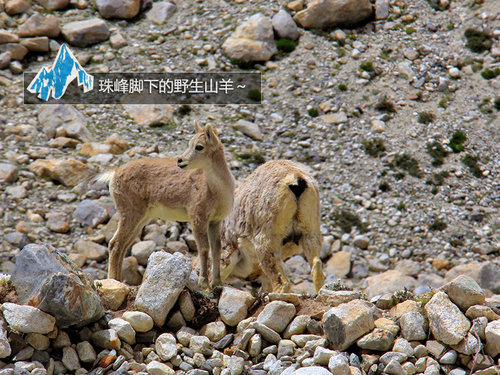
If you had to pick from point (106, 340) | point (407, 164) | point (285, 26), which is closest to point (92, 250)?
point (106, 340)

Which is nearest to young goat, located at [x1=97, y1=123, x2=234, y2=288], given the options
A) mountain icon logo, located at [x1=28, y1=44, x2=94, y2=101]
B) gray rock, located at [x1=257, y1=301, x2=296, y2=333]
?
gray rock, located at [x1=257, y1=301, x2=296, y2=333]

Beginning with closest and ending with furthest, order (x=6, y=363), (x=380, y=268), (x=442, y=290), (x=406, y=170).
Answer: (x=6, y=363), (x=442, y=290), (x=380, y=268), (x=406, y=170)

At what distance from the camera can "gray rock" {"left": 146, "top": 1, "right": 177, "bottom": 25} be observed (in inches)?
1242

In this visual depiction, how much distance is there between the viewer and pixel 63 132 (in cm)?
2441

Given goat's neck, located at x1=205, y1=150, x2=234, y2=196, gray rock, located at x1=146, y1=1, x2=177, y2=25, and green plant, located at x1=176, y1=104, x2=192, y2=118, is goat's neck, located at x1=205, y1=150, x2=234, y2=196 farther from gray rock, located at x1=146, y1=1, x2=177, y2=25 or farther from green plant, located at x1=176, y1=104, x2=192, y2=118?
gray rock, located at x1=146, y1=1, x2=177, y2=25

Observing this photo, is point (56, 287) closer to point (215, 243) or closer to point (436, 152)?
point (215, 243)

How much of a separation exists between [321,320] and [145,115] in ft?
58.7

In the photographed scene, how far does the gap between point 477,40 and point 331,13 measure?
6.58 m

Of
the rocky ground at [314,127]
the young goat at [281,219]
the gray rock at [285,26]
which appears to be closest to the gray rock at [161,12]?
the rocky ground at [314,127]

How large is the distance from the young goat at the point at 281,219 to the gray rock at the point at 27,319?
4.57 metres

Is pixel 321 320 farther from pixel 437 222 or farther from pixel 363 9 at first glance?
pixel 363 9

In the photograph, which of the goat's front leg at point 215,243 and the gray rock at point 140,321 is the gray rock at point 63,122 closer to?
the goat's front leg at point 215,243

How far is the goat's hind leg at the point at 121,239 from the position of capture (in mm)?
13258

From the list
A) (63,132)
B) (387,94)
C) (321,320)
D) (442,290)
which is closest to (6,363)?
(321,320)
